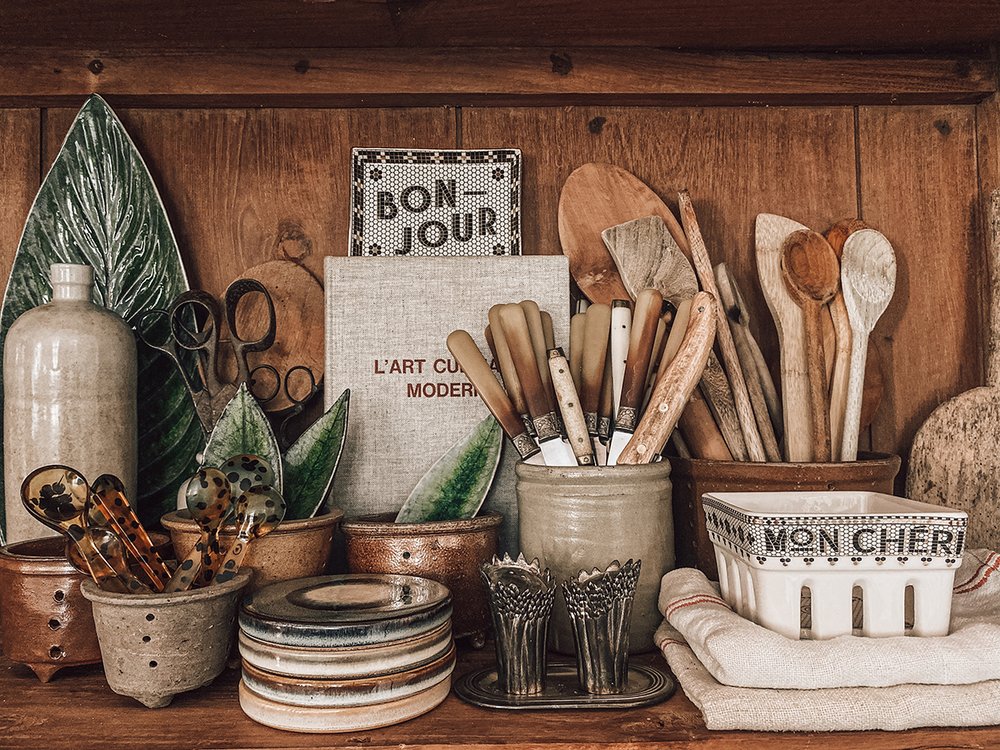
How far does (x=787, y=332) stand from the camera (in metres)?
0.80

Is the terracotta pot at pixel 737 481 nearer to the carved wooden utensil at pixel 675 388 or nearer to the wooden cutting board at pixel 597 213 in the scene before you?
the carved wooden utensil at pixel 675 388

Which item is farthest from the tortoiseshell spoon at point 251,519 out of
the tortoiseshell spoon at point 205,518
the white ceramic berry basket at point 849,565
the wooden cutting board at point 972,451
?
the wooden cutting board at point 972,451

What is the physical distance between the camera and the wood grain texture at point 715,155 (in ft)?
2.91

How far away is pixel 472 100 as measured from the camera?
0.87 metres

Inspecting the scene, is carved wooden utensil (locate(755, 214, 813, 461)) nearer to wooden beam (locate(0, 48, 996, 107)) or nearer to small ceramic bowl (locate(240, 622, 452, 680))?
wooden beam (locate(0, 48, 996, 107))

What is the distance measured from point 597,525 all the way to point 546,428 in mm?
88

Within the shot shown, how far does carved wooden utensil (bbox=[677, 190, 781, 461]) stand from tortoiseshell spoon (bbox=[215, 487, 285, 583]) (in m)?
0.42

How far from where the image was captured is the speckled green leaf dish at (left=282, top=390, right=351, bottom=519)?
2.33 ft

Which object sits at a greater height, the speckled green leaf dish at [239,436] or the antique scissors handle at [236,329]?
the antique scissors handle at [236,329]

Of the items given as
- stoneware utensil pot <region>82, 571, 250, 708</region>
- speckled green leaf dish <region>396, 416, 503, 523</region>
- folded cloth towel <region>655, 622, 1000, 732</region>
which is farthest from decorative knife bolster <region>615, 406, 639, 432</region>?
stoneware utensil pot <region>82, 571, 250, 708</region>

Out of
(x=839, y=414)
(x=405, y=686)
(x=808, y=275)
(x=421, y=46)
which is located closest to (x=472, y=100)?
(x=421, y=46)

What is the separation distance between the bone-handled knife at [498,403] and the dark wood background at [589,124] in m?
0.22

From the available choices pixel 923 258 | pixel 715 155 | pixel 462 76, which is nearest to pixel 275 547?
pixel 462 76

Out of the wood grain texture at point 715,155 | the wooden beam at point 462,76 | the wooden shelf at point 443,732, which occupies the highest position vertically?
the wooden beam at point 462,76
